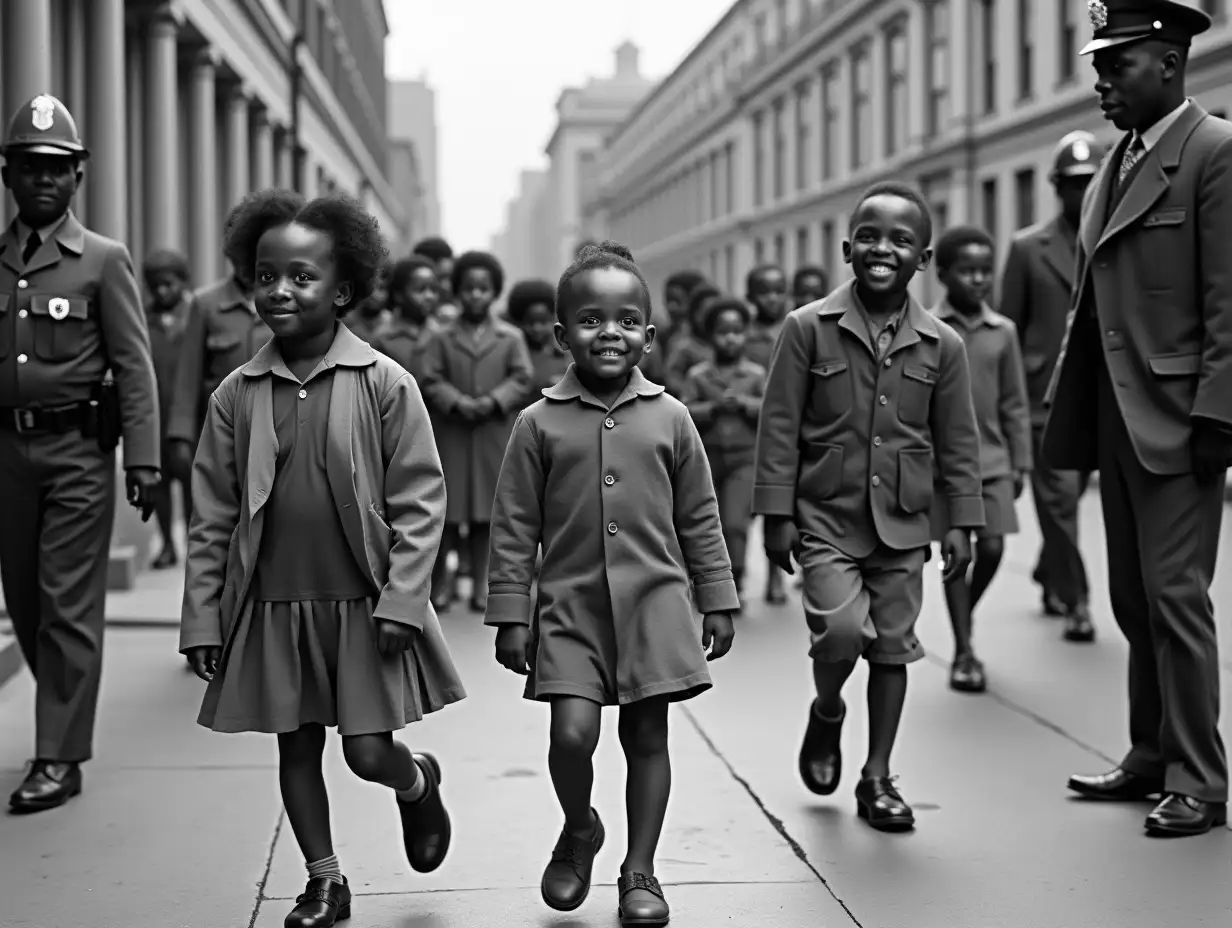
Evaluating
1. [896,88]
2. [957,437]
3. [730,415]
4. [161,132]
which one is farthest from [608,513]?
[896,88]

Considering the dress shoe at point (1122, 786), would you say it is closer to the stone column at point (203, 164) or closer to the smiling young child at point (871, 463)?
the smiling young child at point (871, 463)

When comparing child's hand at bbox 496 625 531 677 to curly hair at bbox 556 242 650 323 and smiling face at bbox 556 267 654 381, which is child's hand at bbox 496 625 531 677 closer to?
smiling face at bbox 556 267 654 381

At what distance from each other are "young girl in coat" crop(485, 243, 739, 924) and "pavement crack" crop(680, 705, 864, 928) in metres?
0.54

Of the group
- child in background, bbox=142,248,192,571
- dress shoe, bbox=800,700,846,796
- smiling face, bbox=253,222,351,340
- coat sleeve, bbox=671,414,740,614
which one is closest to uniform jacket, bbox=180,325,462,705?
smiling face, bbox=253,222,351,340

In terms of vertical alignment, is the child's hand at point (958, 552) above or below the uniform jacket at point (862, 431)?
below

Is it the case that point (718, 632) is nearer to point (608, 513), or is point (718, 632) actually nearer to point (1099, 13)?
point (608, 513)

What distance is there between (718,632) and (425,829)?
97cm

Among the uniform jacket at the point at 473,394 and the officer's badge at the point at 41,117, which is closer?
the officer's badge at the point at 41,117

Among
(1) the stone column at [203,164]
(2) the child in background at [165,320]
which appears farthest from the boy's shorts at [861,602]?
(1) the stone column at [203,164]

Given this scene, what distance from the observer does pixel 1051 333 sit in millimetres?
8867

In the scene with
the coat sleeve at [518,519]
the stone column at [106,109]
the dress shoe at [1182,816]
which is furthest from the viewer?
the stone column at [106,109]

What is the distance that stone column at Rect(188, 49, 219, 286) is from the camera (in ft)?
69.0

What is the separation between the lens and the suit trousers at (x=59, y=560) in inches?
228

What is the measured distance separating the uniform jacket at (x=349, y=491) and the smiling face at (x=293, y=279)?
0.13 metres
